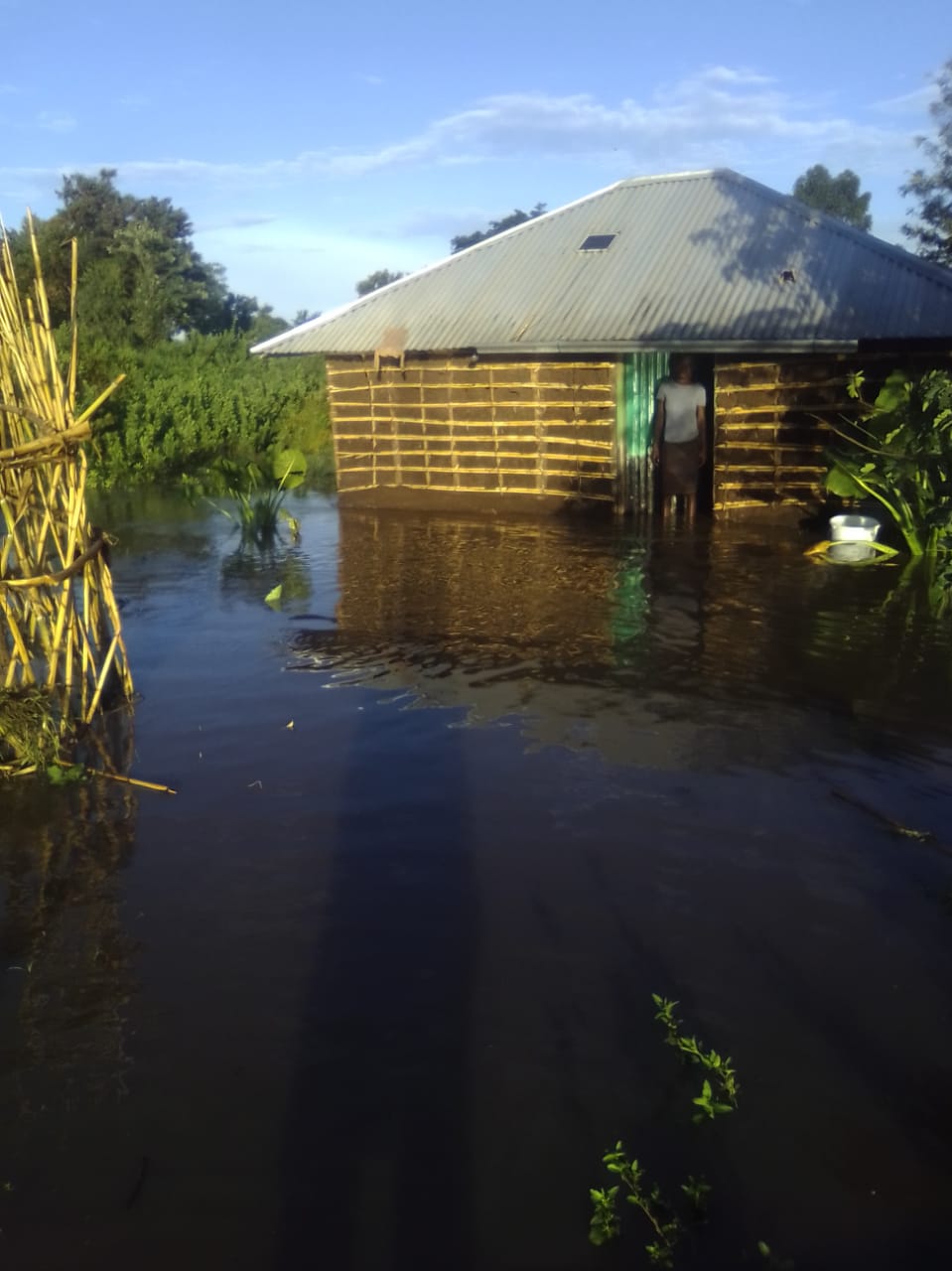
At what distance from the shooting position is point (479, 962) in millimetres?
3914

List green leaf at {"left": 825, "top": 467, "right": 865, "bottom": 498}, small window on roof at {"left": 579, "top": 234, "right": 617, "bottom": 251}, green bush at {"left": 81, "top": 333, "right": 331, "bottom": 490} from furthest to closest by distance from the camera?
green bush at {"left": 81, "top": 333, "right": 331, "bottom": 490} → small window on roof at {"left": 579, "top": 234, "right": 617, "bottom": 251} → green leaf at {"left": 825, "top": 467, "right": 865, "bottom": 498}

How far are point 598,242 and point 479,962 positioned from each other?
13.2 metres

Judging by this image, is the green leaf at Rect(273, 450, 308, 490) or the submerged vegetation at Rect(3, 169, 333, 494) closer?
the green leaf at Rect(273, 450, 308, 490)

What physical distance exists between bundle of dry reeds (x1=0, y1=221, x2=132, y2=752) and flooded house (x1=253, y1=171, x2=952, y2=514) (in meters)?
7.93

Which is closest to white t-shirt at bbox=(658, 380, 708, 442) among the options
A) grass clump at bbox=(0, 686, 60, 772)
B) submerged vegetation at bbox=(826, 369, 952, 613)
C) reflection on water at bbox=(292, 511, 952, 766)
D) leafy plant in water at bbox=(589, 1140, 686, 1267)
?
reflection on water at bbox=(292, 511, 952, 766)

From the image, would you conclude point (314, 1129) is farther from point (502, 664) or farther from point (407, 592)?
point (407, 592)

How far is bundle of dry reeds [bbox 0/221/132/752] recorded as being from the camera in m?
5.20

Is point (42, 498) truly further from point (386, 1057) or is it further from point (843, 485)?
point (843, 485)

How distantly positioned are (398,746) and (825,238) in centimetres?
1031

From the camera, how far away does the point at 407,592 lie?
975 centimetres

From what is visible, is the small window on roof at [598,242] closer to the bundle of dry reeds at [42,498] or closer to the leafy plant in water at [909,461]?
the leafy plant in water at [909,461]

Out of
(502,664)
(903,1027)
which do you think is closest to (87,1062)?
(903,1027)

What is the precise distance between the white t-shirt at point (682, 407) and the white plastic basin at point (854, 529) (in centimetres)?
230

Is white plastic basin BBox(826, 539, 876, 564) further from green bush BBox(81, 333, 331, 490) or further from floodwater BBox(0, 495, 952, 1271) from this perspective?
green bush BBox(81, 333, 331, 490)
